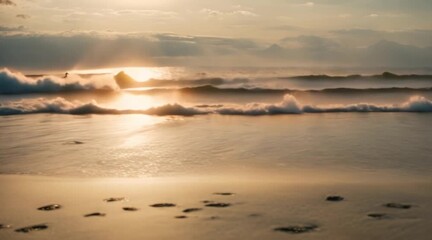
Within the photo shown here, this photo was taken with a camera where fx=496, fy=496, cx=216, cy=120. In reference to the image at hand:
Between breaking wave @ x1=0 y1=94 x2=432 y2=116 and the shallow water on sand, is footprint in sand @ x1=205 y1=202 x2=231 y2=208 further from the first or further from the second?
breaking wave @ x1=0 y1=94 x2=432 y2=116

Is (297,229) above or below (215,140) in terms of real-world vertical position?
below

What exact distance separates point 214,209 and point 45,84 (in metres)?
28.4

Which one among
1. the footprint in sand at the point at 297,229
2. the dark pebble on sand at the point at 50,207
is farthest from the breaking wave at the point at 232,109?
the footprint in sand at the point at 297,229

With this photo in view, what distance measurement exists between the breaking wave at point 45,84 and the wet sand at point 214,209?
24.8 meters

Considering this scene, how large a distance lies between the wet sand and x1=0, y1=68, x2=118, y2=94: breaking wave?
24.8 m

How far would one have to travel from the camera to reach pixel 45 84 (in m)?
31.8

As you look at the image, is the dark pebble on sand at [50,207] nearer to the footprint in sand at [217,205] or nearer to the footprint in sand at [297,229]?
the footprint in sand at [217,205]

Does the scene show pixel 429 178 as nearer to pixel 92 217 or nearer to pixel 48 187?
pixel 92 217

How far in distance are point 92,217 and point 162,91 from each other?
2817 cm

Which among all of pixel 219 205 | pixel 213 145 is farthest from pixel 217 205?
pixel 213 145

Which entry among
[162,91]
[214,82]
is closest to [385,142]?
[162,91]

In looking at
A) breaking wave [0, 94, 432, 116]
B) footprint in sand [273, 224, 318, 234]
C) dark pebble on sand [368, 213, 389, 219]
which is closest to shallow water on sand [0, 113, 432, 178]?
breaking wave [0, 94, 432, 116]

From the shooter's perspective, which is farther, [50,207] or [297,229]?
[50,207]

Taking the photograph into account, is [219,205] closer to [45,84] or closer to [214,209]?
[214,209]
